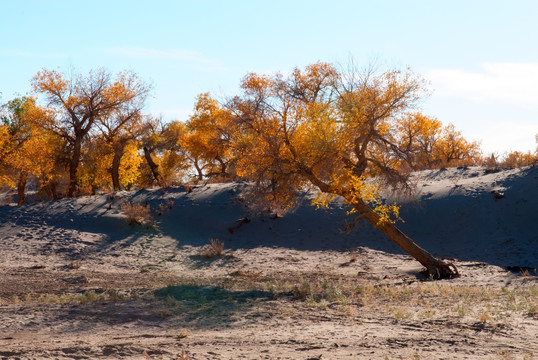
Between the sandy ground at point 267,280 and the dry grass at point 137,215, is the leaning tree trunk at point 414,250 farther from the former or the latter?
the dry grass at point 137,215

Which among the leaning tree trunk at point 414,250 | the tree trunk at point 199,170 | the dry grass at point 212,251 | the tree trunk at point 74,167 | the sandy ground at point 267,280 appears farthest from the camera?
the tree trunk at point 199,170

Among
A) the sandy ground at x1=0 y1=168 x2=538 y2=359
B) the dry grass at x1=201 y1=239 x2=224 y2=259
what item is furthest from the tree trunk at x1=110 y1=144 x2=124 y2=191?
the dry grass at x1=201 y1=239 x2=224 y2=259

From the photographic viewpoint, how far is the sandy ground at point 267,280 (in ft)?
31.0

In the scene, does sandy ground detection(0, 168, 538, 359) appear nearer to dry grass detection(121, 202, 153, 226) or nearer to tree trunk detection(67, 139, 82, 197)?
dry grass detection(121, 202, 153, 226)

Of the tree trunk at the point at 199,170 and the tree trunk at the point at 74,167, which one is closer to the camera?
the tree trunk at the point at 74,167

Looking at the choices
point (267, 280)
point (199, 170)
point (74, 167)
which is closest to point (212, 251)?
point (267, 280)

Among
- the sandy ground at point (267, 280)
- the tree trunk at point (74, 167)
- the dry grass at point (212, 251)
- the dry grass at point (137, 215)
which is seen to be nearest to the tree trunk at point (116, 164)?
the tree trunk at point (74, 167)

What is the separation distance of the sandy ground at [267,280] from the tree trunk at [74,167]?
4696mm

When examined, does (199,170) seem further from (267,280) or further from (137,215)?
(267,280)

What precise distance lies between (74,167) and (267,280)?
22.7m

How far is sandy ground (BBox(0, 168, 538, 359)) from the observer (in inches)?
372

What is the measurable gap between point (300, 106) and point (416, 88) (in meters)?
5.28

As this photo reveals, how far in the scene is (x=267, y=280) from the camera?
1959 cm

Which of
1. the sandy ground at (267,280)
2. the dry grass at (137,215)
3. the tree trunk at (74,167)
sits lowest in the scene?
the sandy ground at (267,280)
